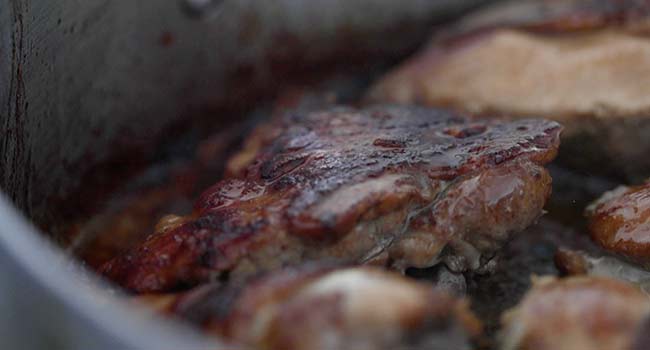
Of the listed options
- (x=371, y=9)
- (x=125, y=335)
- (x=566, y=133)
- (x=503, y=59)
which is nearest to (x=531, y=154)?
(x=566, y=133)

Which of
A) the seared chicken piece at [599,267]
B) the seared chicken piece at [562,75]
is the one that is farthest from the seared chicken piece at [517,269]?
the seared chicken piece at [562,75]

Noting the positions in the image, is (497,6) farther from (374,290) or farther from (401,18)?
(374,290)

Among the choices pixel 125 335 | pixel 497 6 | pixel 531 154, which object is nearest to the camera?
pixel 125 335

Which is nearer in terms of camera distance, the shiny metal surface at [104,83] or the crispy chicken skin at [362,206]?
the shiny metal surface at [104,83]

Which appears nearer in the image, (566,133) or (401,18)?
(566,133)

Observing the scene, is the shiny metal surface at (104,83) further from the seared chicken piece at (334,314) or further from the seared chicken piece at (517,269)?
the seared chicken piece at (517,269)

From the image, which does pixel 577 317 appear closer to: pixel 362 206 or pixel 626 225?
pixel 362 206

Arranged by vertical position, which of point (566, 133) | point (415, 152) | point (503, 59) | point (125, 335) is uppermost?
point (125, 335)
